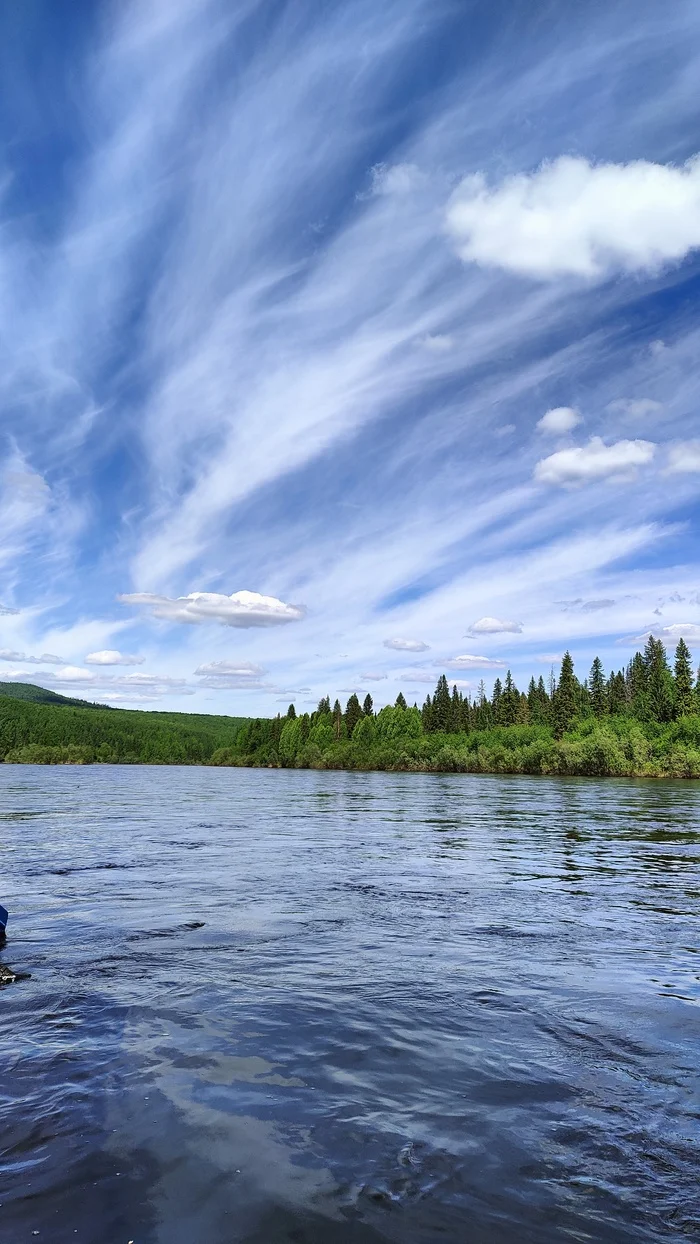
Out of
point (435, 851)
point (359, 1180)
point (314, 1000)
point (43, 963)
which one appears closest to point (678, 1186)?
point (359, 1180)

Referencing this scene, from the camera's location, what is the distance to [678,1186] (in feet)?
20.9

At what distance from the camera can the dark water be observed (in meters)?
5.98

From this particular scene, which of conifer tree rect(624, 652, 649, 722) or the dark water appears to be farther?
conifer tree rect(624, 652, 649, 722)

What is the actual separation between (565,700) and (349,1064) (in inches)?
6909

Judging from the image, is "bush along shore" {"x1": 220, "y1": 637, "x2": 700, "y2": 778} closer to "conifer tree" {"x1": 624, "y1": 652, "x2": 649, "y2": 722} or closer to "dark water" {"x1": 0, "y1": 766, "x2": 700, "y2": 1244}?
"conifer tree" {"x1": 624, "y1": 652, "x2": 649, "y2": 722}

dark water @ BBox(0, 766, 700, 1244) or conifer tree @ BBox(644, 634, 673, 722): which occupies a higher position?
conifer tree @ BBox(644, 634, 673, 722)

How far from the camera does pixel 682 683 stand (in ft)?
504

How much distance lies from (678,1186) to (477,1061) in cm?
299

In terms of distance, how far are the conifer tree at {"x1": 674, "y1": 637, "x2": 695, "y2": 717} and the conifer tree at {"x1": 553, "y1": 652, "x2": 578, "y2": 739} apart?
84.4ft

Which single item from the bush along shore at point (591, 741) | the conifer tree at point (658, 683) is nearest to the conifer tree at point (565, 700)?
the bush along shore at point (591, 741)

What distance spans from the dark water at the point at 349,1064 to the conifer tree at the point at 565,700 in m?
158

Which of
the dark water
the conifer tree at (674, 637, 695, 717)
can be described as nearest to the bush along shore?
the conifer tree at (674, 637, 695, 717)

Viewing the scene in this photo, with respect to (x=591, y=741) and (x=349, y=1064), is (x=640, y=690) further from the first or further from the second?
(x=349, y=1064)

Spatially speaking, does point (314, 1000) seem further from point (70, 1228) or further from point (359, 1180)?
point (70, 1228)
